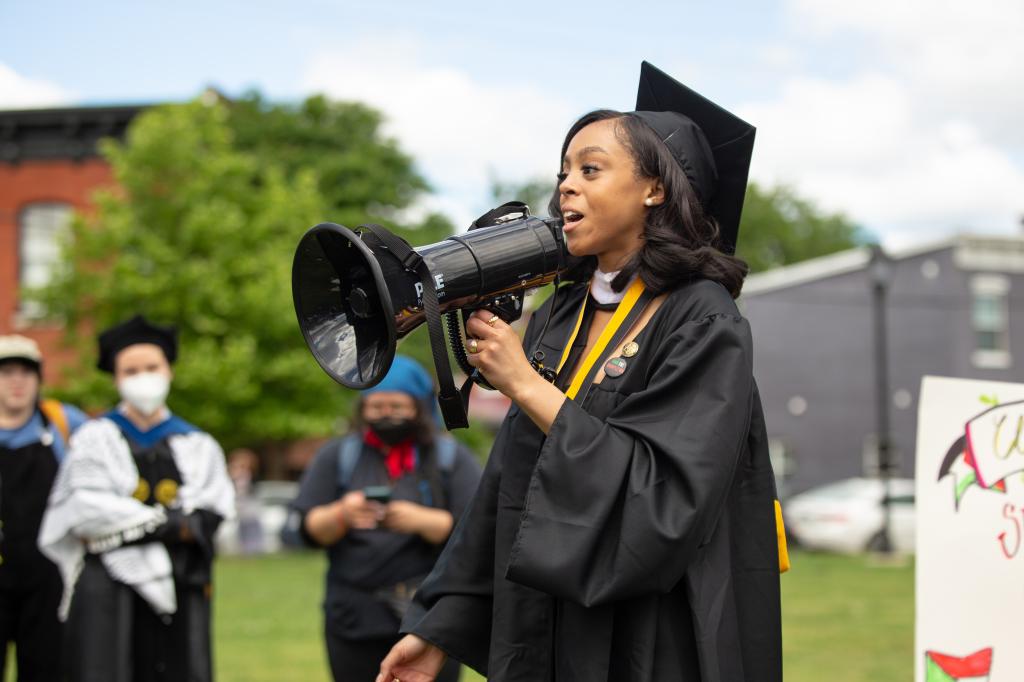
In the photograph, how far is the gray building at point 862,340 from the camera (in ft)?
118

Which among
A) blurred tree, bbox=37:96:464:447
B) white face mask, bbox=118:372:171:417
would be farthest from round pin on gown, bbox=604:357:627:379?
blurred tree, bbox=37:96:464:447

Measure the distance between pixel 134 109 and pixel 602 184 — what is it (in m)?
31.3

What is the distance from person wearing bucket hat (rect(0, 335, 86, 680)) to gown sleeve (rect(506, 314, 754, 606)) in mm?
4318

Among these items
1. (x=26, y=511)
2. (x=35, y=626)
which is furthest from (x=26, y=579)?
(x=26, y=511)

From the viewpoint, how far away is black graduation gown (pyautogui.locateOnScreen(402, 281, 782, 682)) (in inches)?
93.4

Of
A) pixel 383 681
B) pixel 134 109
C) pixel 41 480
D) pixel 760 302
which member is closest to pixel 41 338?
pixel 134 109

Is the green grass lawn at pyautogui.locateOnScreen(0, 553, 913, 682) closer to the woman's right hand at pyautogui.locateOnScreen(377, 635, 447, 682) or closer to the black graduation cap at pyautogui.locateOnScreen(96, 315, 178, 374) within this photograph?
the black graduation cap at pyautogui.locateOnScreen(96, 315, 178, 374)

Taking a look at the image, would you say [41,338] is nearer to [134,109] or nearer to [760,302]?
[134,109]

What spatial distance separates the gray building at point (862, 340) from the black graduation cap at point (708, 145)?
33678mm

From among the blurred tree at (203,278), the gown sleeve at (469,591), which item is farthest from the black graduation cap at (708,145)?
the blurred tree at (203,278)

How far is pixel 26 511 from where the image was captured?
6027mm

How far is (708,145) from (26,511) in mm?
4574

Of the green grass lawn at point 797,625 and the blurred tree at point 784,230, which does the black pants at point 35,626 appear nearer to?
the green grass lawn at point 797,625

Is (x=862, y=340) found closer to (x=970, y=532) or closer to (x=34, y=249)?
(x=34, y=249)
